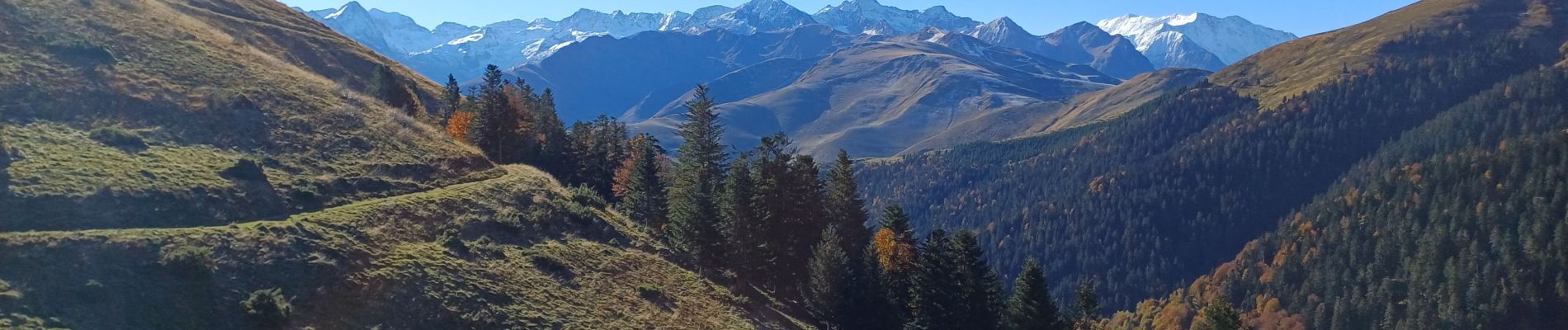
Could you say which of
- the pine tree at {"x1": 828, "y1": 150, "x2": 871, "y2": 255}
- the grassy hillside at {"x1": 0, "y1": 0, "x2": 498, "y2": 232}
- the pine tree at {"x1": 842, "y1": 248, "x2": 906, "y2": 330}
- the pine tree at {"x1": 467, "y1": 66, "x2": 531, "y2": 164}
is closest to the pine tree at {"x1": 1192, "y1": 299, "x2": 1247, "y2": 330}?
the pine tree at {"x1": 842, "y1": 248, "x2": 906, "y2": 330}

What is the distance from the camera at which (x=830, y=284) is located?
52.9 metres

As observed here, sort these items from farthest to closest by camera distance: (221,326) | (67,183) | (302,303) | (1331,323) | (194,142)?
(1331,323) < (194,142) < (67,183) < (302,303) < (221,326)

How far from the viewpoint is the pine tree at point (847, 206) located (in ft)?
212

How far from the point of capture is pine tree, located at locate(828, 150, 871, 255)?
64688 mm

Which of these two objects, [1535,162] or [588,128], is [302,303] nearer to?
[588,128]

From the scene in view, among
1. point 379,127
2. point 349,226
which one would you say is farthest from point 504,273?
point 379,127

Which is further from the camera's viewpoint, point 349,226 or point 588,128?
point 588,128

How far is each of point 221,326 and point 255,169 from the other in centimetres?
1639

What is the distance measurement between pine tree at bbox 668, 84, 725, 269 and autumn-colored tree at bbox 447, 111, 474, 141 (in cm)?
2172

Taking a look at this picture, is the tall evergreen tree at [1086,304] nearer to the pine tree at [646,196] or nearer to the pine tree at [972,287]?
the pine tree at [972,287]

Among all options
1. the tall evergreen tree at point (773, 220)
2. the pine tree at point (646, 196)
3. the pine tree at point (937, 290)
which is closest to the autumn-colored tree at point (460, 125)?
the pine tree at point (646, 196)

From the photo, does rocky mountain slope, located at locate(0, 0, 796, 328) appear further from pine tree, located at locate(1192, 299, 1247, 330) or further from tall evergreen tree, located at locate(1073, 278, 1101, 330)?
pine tree, located at locate(1192, 299, 1247, 330)

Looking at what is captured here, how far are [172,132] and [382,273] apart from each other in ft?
68.2

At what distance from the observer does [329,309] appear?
113ft
